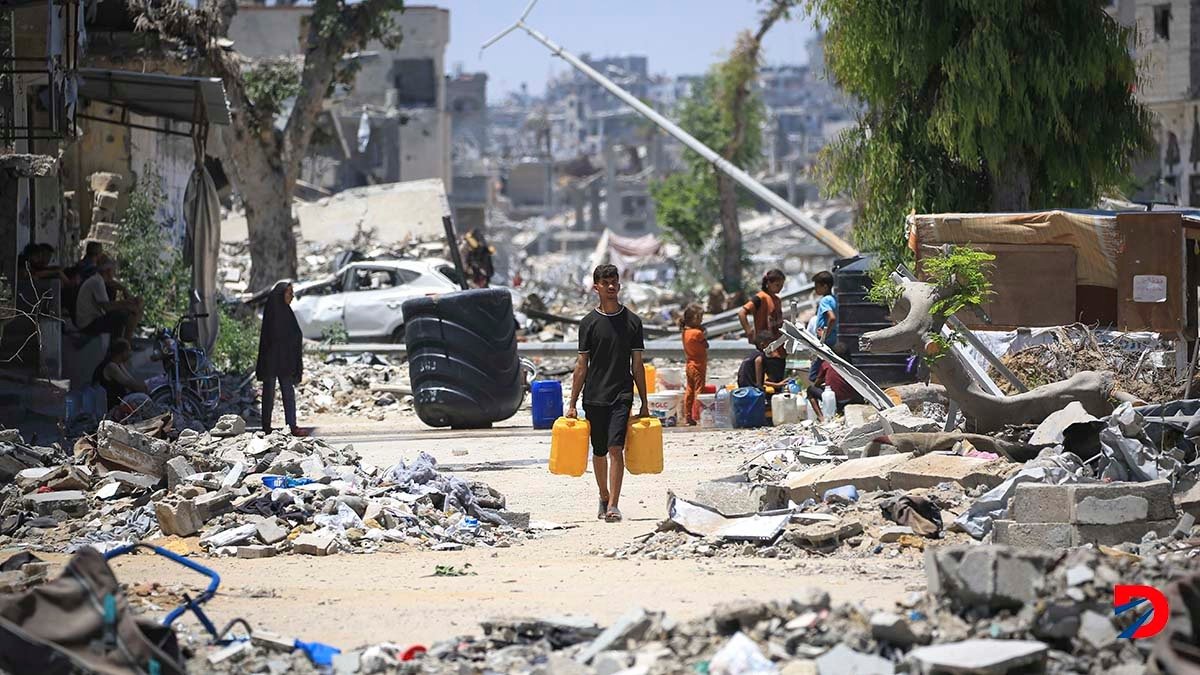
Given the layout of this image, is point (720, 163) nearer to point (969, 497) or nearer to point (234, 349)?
point (234, 349)

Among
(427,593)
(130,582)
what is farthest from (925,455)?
(130,582)

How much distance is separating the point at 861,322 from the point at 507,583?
893 cm

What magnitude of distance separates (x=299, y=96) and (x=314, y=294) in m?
3.76

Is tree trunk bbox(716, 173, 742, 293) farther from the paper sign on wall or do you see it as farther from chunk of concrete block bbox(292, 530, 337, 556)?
chunk of concrete block bbox(292, 530, 337, 556)

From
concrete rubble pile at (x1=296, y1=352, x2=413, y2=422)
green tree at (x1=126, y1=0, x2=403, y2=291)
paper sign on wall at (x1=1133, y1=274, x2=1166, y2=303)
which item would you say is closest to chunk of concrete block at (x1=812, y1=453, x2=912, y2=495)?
paper sign on wall at (x1=1133, y1=274, x2=1166, y2=303)

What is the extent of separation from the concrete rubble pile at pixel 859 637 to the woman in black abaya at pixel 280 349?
878cm

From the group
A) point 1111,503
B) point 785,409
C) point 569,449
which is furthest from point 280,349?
Result: point 1111,503

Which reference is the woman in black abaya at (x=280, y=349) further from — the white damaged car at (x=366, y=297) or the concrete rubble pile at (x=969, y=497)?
the white damaged car at (x=366, y=297)

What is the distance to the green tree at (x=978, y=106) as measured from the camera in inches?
640

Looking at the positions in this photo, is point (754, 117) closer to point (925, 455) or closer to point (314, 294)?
point (314, 294)

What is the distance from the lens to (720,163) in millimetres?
30312

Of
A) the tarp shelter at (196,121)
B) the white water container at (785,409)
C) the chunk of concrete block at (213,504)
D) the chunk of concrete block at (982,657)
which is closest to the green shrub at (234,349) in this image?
the tarp shelter at (196,121)

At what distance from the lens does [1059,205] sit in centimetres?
1747

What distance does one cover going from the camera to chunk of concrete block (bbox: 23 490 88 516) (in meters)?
10.1
